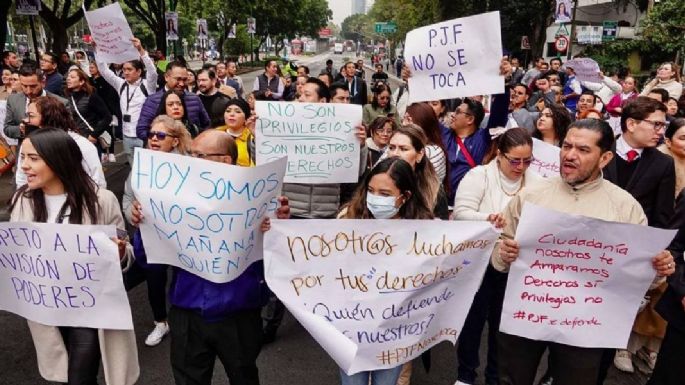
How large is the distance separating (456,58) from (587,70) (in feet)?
19.4

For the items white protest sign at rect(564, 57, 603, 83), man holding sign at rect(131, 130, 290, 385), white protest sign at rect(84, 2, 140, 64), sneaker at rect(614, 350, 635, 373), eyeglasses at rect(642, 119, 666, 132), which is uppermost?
white protest sign at rect(84, 2, 140, 64)

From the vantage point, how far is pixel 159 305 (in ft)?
13.4

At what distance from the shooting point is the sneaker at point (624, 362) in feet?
12.8

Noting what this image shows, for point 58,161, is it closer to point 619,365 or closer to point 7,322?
point 7,322

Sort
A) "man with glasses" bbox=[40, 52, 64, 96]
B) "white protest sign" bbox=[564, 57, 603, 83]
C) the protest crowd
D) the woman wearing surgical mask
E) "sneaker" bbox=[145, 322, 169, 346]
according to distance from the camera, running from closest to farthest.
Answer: the protest crowd
the woman wearing surgical mask
"sneaker" bbox=[145, 322, 169, 346]
"man with glasses" bbox=[40, 52, 64, 96]
"white protest sign" bbox=[564, 57, 603, 83]

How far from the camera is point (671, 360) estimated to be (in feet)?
9.01

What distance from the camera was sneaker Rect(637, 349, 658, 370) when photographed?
3.88 metres

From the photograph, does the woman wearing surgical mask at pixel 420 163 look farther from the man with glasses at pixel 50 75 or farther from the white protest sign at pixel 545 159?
the man with glasses at pixel 50 75

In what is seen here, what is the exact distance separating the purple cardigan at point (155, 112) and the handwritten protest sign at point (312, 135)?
1878 millimetres

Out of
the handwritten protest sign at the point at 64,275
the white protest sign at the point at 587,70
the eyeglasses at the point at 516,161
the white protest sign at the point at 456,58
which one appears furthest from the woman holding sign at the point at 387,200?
the white protest sign at the point at 587,70

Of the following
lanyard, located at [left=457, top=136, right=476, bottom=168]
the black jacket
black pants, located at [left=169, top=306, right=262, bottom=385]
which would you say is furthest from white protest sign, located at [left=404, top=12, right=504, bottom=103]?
black pants, located at [left=169, top=306, right=262, bottom=385]

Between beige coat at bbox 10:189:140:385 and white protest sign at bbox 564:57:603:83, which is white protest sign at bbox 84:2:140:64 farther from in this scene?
white protest sign at bbox 564:57:603:83

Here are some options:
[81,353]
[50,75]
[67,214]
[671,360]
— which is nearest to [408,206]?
[671,360]

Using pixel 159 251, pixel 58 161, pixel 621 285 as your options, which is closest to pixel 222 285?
pixel 159 251
